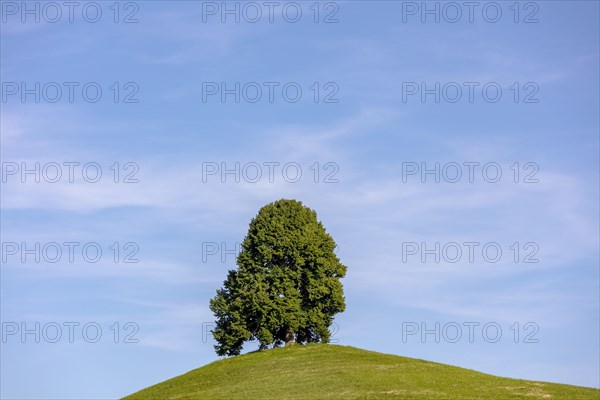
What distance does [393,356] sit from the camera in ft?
266

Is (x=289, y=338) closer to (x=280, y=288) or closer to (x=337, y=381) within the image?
(x=280, y=288)

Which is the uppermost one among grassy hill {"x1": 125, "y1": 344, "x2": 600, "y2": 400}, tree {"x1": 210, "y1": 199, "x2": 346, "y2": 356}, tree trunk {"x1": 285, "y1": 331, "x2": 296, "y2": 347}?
tree {"x1": 210, "y1": 199, "x2": 346, "y2": 356}

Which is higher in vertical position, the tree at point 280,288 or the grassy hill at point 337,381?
the tree at point 280,288

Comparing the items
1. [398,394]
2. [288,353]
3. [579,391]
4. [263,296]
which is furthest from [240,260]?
[579,391]

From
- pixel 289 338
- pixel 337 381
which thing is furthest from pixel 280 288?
pixel 337 381

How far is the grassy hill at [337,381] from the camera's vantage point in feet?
218

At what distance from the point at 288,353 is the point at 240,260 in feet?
32.6

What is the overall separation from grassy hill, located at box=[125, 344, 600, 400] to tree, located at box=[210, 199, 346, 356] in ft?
8.01

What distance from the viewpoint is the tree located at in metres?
85.1

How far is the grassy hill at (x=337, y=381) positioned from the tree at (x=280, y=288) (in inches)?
96.1

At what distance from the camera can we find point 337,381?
6969 centimetres

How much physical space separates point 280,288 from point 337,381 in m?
17.2

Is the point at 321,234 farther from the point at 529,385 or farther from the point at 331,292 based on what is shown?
the point at 529,385

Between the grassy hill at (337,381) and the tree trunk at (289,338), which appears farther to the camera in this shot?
the tree trunk at (289,338)
